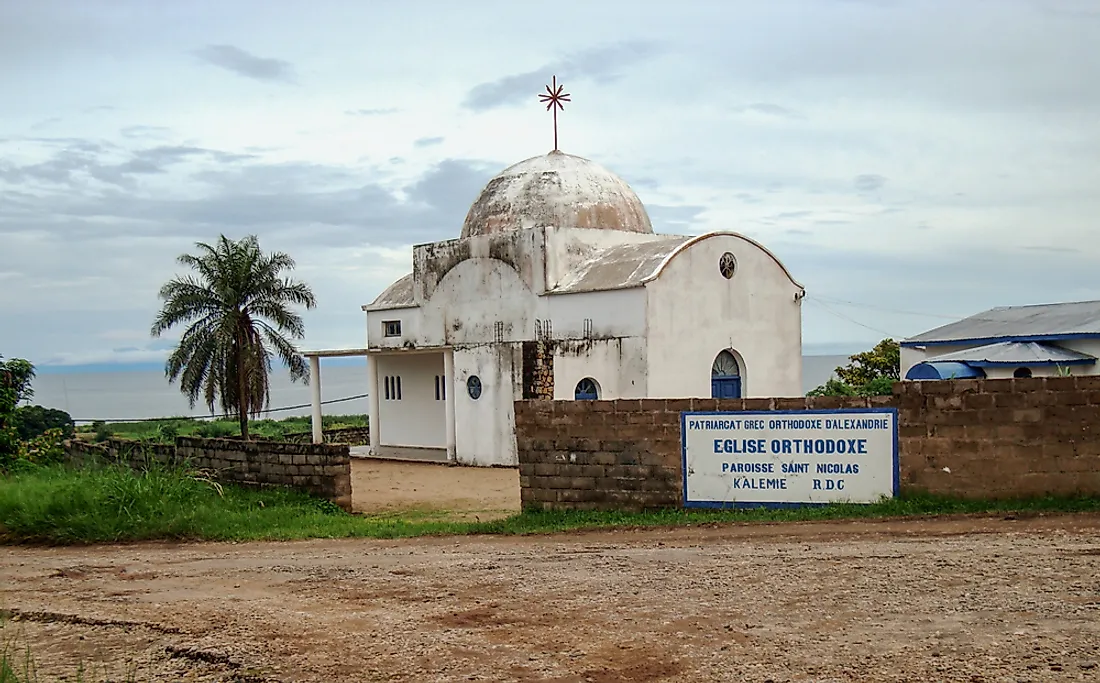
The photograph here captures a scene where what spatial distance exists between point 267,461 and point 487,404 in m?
7.62

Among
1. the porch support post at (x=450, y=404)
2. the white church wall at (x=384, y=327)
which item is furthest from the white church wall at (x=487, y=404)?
the white church wall at (x=384, y=327)

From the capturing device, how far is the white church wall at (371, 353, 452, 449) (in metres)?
25.2

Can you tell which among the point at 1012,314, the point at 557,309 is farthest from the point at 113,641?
the point at 1012,314

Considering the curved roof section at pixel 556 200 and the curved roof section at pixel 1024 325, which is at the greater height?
the curved roof section at pixel 556 200

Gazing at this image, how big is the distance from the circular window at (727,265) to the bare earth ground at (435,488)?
226 inches

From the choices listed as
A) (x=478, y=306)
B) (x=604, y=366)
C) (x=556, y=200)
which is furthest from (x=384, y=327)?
(x=604, y=366)

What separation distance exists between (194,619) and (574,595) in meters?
2.78

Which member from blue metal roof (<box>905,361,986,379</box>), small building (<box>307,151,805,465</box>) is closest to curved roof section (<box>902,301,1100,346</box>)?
blue metal roof (<box>905,361,986,379</box>)

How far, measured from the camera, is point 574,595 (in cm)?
793

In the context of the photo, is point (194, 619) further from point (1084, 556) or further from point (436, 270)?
point (436, 270)

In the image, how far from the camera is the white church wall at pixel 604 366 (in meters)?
19.8

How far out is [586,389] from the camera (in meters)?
20.6

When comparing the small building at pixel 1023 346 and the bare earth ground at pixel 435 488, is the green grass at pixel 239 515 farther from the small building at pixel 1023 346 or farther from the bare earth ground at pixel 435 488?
the small building at pixel 1023 346

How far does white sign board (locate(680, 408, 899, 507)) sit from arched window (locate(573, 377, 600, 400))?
852cm
